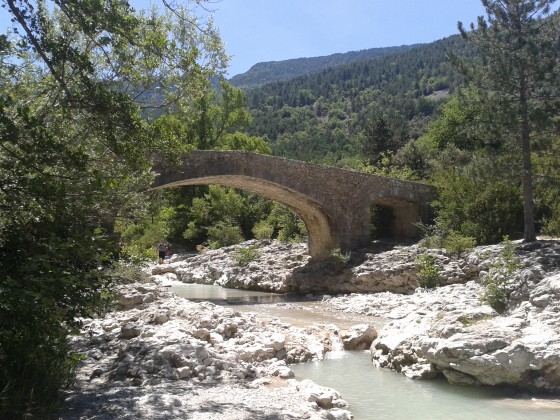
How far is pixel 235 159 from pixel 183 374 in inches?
410

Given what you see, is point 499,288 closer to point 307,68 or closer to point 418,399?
point 418,399

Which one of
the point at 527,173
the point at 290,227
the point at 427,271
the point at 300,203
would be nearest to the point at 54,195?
the point at 427,271

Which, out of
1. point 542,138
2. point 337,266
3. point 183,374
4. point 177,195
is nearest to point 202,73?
point 183,374

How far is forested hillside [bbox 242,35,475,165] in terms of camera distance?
247 feet

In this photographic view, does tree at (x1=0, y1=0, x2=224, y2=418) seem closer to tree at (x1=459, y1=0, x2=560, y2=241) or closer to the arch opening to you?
tree at (x1=459, y1=0, x2=560, y2=241)

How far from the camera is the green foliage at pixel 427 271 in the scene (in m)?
15.2

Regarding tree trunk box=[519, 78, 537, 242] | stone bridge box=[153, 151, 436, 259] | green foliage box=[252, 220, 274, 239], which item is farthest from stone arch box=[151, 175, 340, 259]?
green foliage box=[252, 220, 274, 239]

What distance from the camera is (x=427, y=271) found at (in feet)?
50.3

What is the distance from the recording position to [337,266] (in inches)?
718

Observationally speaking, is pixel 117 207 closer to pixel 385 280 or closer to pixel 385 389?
pixel 385 389

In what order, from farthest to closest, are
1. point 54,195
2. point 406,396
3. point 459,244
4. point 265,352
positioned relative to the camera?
point 459,244 < point 265,352 < point 406,396 < point 54,195

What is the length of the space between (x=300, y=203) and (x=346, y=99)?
9164cm

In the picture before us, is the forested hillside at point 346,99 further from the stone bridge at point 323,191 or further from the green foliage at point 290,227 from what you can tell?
the stone bridge at point 323,191

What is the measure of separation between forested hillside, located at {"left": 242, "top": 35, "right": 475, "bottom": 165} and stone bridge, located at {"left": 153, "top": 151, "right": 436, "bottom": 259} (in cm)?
4033
